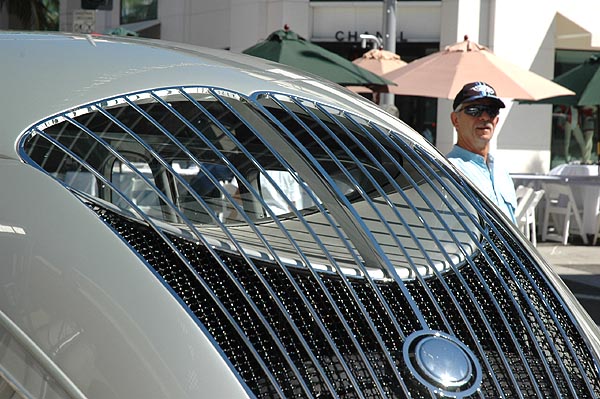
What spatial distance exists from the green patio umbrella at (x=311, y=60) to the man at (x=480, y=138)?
6.61 metres

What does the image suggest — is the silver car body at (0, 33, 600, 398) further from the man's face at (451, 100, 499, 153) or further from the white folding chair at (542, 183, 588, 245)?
the white folding chair at (542, 183, 588, 245)

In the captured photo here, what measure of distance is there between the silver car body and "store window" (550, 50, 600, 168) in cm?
2058

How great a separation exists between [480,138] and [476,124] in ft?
0.32

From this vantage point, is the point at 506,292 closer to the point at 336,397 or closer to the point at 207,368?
the point at 336,397

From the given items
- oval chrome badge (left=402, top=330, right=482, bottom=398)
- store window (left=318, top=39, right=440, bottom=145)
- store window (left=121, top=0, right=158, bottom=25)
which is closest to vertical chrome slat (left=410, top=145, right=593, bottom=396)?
oval chrome badge (left=402, top=330, right=482, bottom=398)

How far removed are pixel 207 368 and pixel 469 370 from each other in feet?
1.95

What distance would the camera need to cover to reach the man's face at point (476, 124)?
4.71 metres

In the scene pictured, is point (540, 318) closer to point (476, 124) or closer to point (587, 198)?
point (476, 124)

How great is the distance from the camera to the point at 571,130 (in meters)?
22.7

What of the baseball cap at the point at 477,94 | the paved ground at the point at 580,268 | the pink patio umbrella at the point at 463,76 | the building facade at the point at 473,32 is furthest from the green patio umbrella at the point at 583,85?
the baseball cap at the point at 477,94

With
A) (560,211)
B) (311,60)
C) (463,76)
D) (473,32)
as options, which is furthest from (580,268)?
(473,32)

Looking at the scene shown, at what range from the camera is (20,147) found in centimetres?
206

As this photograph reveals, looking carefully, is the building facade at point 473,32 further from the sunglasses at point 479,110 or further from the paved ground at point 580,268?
the sunglasses at point 479,110

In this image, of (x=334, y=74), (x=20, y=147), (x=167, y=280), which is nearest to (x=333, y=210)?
(x=167, y=280)
